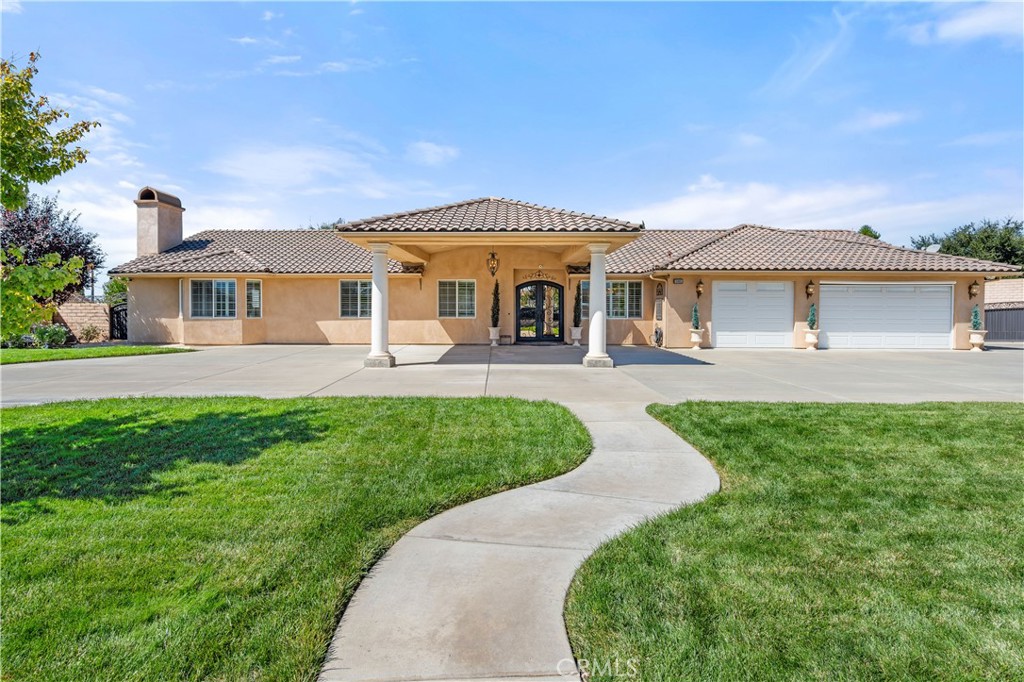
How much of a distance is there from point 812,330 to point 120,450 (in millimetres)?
19730

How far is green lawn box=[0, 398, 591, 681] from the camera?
2.21 meters

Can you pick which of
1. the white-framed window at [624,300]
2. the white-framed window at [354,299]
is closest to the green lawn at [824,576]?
the white-framed window at [624,300]

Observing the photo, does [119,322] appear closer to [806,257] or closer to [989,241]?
[806,257]

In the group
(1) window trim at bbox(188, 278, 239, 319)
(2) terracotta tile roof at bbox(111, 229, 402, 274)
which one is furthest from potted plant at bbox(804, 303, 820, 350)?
(1) window trim at bbox(188, 278, 239, 319)

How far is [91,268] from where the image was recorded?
24234 millimetres

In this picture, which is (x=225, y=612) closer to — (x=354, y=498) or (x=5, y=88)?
(x=354, y=498)

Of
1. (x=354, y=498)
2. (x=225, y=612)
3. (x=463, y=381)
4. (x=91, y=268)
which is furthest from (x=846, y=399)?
(x=91, y=268)

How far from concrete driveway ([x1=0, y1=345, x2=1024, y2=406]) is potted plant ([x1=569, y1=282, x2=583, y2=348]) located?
10.1 feet

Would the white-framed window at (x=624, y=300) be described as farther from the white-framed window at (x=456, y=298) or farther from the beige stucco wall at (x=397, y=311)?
the white-framed window at (x=456, y=298)

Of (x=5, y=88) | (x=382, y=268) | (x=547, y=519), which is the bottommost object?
(x=547, y=519)

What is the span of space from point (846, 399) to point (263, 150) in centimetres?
1677

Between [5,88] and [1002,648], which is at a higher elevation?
[5,88]

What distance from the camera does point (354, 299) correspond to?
20.6 meters

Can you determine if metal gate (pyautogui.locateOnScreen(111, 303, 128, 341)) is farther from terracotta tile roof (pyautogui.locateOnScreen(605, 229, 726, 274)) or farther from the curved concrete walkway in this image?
the curved concrete walkway
